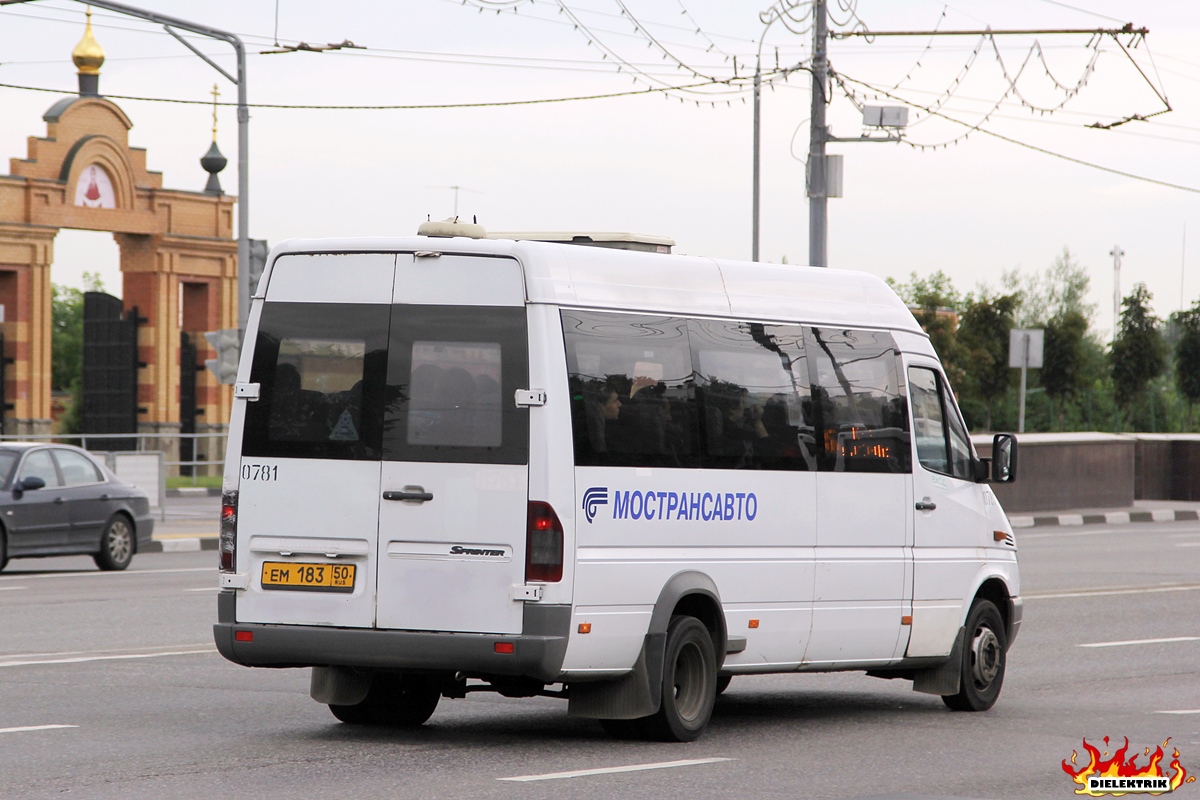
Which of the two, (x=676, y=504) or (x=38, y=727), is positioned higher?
(x=676, y=504)

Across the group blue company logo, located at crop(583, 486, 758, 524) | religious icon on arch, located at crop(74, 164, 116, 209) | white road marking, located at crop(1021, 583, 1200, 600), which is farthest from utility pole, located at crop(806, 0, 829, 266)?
religious icon on arch, located at crop(74, 164, 116, 209)

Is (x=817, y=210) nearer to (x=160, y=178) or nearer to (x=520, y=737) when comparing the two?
(x=520, y=737)

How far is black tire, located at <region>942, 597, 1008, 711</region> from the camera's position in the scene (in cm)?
1088

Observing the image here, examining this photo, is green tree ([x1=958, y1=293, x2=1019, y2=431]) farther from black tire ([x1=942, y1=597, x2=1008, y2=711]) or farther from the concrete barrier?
black tire ([x1=942, y1=597, x2=1008, y2=711])

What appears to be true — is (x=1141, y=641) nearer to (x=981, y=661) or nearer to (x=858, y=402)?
(x=981, y=661)

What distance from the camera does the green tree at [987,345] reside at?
63.4 metres

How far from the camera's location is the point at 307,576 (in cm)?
879

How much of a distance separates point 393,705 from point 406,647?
3.84ft

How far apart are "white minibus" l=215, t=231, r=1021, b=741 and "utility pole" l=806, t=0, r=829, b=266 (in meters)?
18.1

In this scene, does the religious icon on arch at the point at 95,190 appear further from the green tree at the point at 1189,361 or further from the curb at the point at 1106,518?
the green tree at the point at 1189,361

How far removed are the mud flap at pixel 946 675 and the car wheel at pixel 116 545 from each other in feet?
41.1

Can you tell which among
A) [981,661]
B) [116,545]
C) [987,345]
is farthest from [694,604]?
[987,345]

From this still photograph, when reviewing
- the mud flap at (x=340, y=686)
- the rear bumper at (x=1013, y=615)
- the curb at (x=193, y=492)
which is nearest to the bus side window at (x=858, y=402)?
the rear bumper at (x=1013, y=615)

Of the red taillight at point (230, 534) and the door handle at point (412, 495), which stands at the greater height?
the door handle at point (412, 495)
